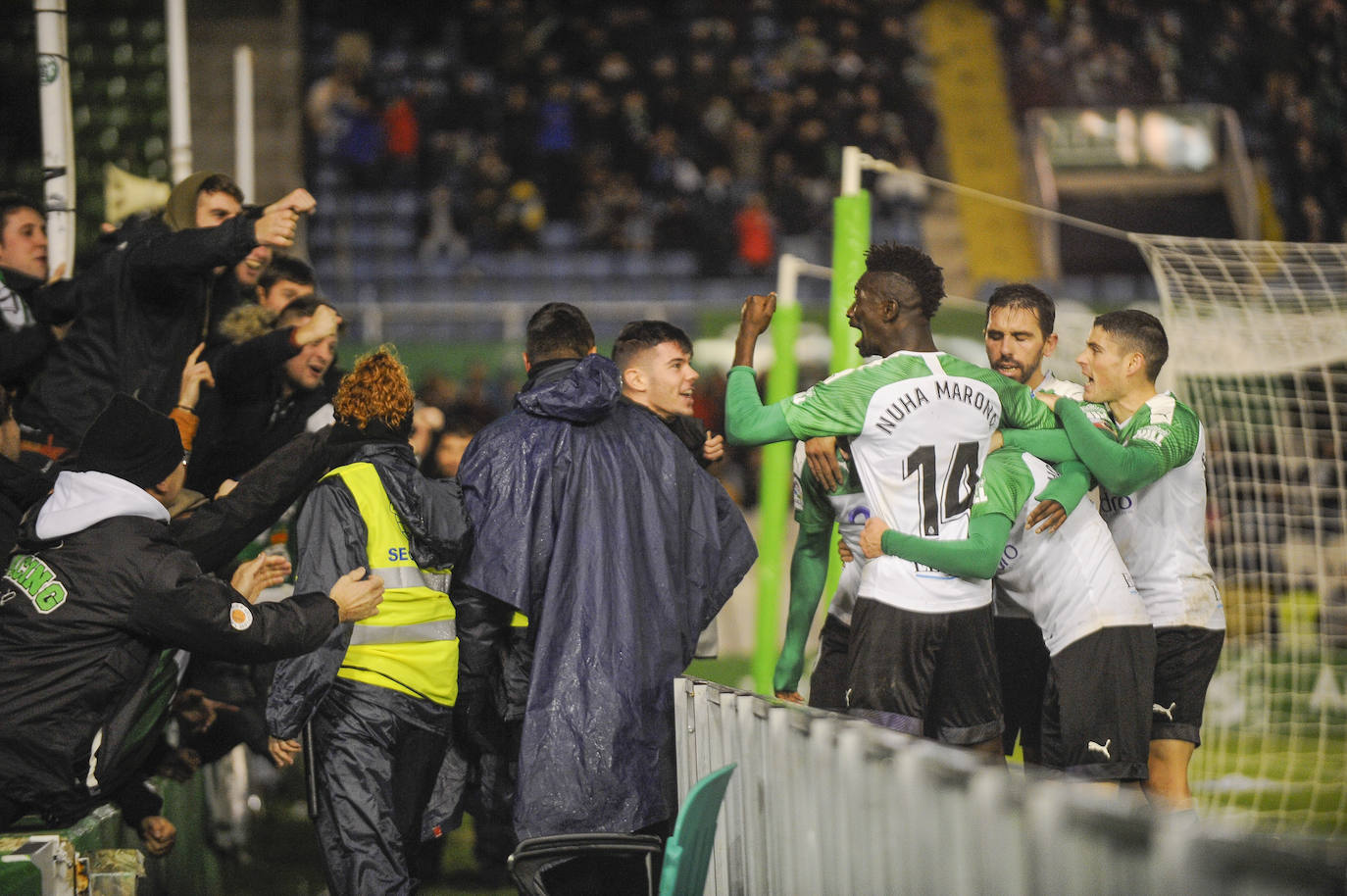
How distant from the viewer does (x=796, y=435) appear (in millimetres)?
3787

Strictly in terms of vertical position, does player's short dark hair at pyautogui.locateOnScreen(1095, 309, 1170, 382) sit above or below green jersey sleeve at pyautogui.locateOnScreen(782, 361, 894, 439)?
above

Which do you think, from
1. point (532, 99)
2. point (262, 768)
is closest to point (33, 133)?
point (532, 99)

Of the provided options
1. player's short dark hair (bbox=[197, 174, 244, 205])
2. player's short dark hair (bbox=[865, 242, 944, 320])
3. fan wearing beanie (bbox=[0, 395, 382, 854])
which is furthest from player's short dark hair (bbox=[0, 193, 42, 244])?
player's short dark hair (bbox=[865, 242, 944, 320])

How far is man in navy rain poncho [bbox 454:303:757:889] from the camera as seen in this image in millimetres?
3859

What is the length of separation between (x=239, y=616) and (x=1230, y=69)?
56.9ft

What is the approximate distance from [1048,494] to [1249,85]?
15.7 m

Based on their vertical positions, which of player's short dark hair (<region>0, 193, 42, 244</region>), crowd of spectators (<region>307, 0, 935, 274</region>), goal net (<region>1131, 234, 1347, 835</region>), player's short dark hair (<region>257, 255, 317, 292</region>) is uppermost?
crowd of spectators (<region>307, 0, 935, 274</region>)

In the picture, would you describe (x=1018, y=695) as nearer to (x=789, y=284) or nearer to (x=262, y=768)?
(x=789, y=284)

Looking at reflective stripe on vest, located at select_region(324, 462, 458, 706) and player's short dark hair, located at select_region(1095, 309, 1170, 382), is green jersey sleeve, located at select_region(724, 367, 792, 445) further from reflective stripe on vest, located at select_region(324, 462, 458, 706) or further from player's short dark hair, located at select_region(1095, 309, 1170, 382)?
player's short dark hair, located at select_region(1095, 309, 1170, 382)

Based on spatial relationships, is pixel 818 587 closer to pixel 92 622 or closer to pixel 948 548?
pixel 948 548

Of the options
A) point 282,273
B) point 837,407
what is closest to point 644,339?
point 837,407

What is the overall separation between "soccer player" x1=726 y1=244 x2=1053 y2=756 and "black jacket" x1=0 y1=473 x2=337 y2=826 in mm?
1438

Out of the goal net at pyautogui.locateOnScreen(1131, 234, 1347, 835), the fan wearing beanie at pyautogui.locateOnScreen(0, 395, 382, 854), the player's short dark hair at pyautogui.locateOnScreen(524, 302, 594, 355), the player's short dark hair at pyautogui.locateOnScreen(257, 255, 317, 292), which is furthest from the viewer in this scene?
the goal net at pyautogui.locateOnScreen(1131, 234, 1347, 835)

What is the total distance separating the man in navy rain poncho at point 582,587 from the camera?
3859mm
